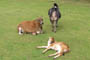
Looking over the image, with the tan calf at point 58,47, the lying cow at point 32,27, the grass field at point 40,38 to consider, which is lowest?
the grass field at point 40,38

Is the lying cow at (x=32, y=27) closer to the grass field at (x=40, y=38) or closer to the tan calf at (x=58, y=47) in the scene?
the grass field at (x=40, y=38)

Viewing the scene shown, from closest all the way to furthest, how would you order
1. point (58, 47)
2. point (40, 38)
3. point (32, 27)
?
1. point (58, 47)
2. point (40, 38)
3. point (32, 27)

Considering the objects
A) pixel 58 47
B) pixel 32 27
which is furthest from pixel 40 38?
pixel 58 47

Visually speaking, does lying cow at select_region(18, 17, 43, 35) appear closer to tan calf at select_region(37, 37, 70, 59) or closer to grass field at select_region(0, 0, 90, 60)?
grass field at select_region(0, 0, 90, 60)

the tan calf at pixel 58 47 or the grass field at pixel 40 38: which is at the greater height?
the tan calf at pixel 58 47

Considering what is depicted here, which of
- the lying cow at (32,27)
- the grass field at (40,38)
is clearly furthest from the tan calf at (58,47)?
the lying cow at (32,27)

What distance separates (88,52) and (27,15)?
6.17m

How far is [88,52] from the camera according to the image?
7086mm

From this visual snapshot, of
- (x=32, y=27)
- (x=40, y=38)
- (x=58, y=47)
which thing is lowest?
(x=40, y=38)

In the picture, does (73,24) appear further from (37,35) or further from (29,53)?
(29,53)

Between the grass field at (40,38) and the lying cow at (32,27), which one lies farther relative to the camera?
the lying cow at (32,27)

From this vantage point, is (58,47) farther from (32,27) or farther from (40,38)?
(32,27)

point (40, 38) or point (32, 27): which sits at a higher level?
point (32, 27)

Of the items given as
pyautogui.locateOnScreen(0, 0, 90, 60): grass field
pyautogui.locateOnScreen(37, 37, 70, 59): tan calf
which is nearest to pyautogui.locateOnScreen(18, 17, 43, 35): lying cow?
pyautogui.locateOnScreen(0, 0, 90, 60): grass field
